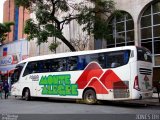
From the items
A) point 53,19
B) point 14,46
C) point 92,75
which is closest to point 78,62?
point 92,75

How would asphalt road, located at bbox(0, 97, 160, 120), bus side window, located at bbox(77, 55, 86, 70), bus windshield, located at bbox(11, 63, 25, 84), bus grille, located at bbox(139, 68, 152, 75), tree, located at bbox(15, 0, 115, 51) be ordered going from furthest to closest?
bus windshield, located at bbox(11, 63, 25, 84)
tree, located at bbox(15, 0, 115, 51)
bus side window, located at bbox(77, 55, 86, 70)
bus grille, located at bbox(139, 68, 152, 75)
asphalt road, located at bbox(0, 97, 160, 120)

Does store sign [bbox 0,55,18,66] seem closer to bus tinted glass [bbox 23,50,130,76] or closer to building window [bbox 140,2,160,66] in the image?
bus tinted glass [bbox 23,50,130,76]

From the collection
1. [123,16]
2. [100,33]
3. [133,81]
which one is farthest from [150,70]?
[123,16]

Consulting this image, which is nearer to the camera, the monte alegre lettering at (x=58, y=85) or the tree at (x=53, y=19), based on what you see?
the monte alegre lettering at (x=58, y=85)

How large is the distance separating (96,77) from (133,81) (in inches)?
105

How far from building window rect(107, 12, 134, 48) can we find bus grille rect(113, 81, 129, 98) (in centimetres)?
927

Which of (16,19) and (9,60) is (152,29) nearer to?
(9,60)

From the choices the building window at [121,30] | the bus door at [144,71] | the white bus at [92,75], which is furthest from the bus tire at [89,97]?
the building window at [121,30]

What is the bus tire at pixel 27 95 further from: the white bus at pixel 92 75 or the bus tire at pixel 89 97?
the bus tire at pixel 89 97

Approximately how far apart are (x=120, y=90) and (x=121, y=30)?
35.7 feet

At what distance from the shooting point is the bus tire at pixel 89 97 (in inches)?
761

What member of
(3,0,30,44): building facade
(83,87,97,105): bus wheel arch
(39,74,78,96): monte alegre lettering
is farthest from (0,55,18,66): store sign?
(83,87,97,105): bus wheel arch

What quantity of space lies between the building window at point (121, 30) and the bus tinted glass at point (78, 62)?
6756 millimetres

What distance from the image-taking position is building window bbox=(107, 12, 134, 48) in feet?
89.2
